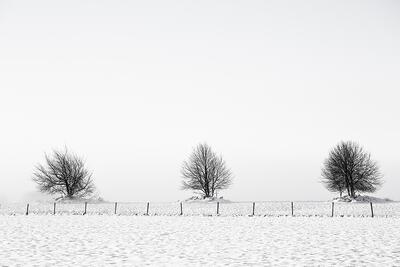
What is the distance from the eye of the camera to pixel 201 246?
768 inches

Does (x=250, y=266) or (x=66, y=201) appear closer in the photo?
(x=250, y=266)

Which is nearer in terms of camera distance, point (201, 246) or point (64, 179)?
point (201, 246)

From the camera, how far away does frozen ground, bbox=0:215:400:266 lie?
1543cm

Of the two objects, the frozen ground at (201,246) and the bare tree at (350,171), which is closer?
the frozen ground at (201,246)

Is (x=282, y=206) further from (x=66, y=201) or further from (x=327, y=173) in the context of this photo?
(x=66, y=201)

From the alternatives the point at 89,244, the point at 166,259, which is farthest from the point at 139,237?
the point at 166,259

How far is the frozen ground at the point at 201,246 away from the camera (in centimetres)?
1543

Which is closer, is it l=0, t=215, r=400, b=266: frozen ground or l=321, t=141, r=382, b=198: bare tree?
l=0, t=215, r=400, b=266: frozen ground

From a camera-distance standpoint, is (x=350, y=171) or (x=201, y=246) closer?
(x=201, y=246)

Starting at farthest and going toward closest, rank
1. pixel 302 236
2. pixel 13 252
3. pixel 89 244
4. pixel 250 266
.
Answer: pixel 302 236, pixel 89 244, pixel 13 252, pixel 250 266

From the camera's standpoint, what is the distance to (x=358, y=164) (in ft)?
224

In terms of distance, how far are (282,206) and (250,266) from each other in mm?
37614

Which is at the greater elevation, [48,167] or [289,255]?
[48,167]

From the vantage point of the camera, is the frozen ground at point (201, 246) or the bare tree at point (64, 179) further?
the bare tree at point (64, 179)
